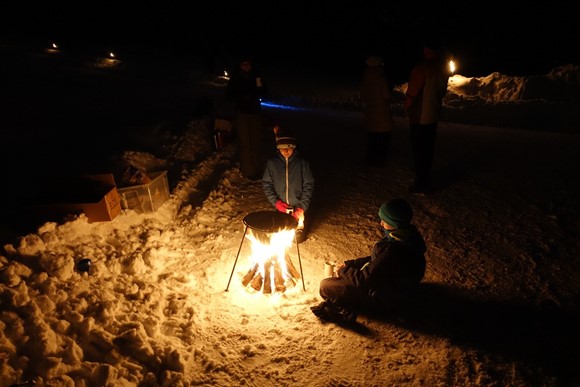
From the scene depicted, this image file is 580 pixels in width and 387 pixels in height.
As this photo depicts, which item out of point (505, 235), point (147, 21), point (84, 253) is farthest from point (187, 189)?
point (147, 21)

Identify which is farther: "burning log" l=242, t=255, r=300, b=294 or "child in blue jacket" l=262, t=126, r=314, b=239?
"child in blue jacket" l=262, t=126, r=314, b=239

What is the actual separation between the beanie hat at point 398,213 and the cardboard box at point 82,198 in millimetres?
3917

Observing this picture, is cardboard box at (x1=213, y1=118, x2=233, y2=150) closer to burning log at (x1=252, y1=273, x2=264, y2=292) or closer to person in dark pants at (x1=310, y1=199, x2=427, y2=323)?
burning log at (x1=252, y1=273, x2=264, y2=292)

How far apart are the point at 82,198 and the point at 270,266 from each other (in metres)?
2.97

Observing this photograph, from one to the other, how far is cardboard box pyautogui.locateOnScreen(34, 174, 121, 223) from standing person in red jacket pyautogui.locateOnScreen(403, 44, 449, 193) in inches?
191

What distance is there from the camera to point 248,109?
23.7 ft

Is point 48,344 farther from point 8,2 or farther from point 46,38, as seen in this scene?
point 8,2

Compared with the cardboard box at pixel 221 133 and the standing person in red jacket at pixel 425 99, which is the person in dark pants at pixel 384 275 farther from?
the cardboard box at pixel 221 133

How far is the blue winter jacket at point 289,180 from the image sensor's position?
17.8 ft

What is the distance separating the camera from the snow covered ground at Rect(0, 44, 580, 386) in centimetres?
360

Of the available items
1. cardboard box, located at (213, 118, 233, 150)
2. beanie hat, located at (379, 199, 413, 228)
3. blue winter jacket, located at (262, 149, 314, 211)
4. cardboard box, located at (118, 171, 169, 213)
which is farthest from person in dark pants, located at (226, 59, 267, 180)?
beanie hat, located at (379, 199, 413, 228)

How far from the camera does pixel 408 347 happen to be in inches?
158

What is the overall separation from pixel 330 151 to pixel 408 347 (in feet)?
19.4

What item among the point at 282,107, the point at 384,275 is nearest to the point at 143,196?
the point at 384,275
